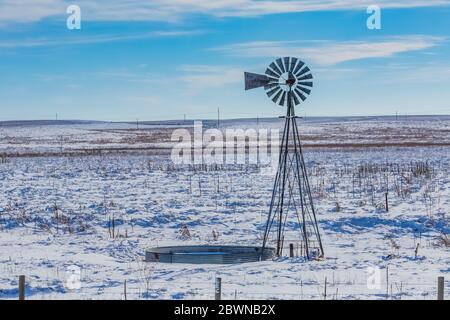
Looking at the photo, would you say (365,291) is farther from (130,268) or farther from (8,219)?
(8,219)

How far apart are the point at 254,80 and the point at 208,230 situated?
415 cm

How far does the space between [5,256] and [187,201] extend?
6.98 m

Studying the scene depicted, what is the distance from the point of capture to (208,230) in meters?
15.0

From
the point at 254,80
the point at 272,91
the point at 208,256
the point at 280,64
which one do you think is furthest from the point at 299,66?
the point at 208,256

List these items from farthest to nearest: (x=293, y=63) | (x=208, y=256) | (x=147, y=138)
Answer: (x=147, y=138) → (x=293, y=63) → (x=208, y=256)

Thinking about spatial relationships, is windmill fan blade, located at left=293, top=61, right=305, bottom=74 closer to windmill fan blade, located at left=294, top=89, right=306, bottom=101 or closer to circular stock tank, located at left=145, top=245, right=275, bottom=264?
windmill fan blade, located at left=294, top=89, right=306, bottom=101

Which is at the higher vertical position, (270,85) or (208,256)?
(270,85)

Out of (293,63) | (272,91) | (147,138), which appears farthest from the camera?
(147,138)

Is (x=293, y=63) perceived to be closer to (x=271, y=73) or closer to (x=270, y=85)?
(x=271, y=73)

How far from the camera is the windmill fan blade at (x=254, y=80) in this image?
39.8ft

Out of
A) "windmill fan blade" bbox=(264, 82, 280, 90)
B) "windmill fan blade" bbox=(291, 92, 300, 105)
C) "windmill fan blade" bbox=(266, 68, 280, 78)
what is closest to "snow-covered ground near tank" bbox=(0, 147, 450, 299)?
"windmill fan blade" bbox=(291, 92, 300, 105)

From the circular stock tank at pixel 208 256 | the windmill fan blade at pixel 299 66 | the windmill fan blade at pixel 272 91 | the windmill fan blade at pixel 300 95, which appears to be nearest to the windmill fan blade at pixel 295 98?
the windmill fan blade at pixel 300 95
